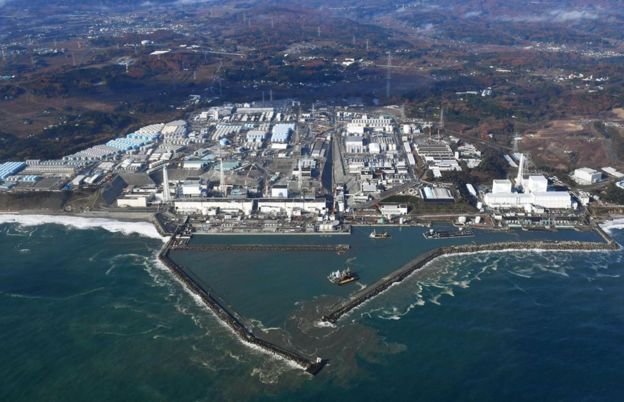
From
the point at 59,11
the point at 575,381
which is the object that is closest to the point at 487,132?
the point at 575,381

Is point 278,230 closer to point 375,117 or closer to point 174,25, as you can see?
point 375,117

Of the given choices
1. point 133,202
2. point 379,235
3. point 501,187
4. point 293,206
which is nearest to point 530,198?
point 501,187

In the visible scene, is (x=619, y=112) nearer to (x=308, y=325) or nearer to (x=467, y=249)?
(x=467, y=249)

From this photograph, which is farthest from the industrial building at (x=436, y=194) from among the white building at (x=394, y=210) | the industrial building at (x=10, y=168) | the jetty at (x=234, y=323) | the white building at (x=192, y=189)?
the industrial building at (x=10, y=168)

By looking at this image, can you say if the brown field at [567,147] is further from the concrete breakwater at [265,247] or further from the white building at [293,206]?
the concrete breakwater at [265,247]

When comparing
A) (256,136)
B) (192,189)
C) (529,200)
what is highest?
(256,136)
